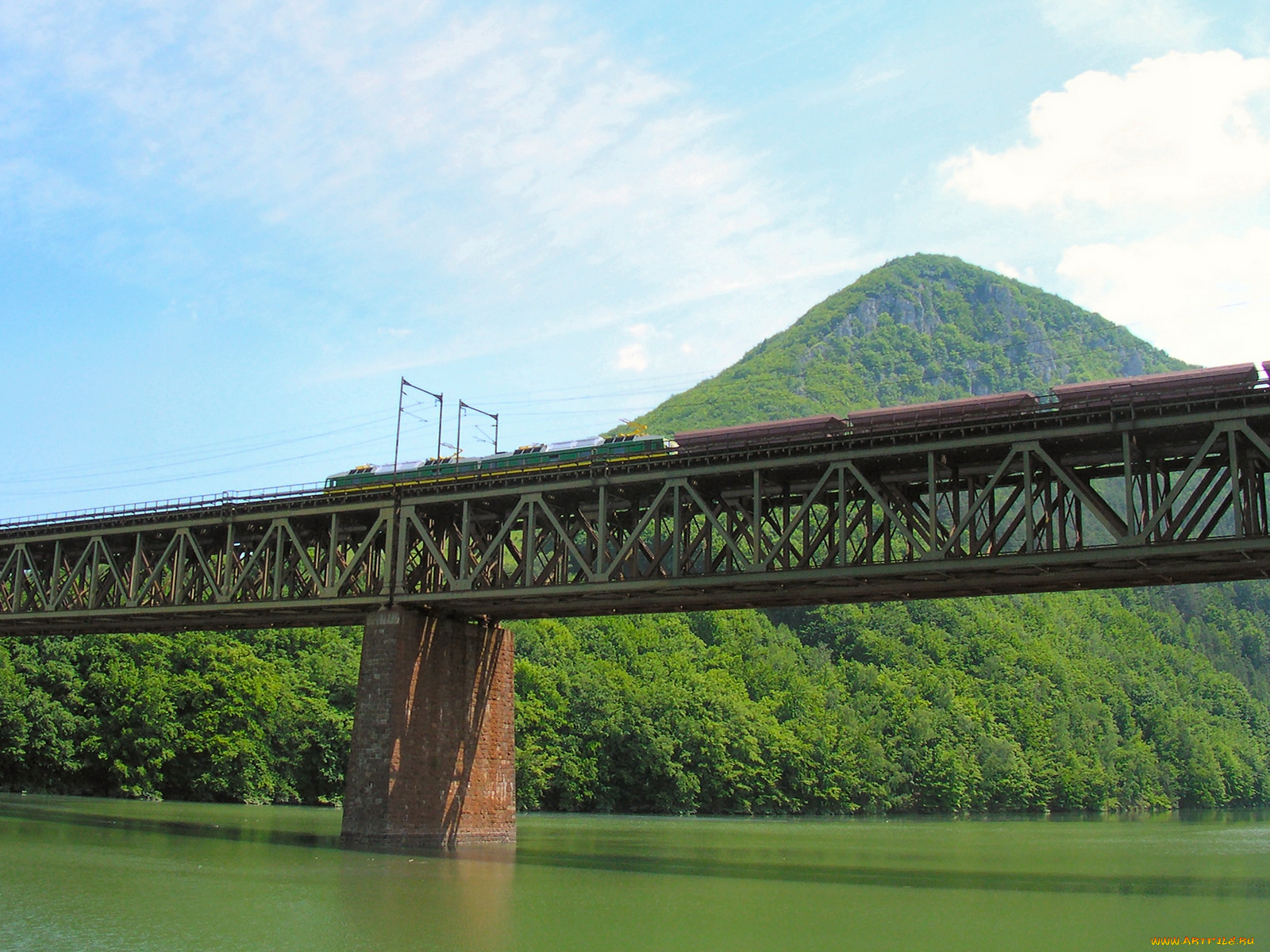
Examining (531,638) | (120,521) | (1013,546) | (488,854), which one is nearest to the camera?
(488,854)

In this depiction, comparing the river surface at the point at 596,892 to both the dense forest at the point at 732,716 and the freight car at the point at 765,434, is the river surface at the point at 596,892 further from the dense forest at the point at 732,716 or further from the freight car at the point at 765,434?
the dense forest at the point at 732,716

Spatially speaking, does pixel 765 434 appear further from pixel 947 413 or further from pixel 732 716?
pixel 732 716

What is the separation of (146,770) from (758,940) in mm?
72985

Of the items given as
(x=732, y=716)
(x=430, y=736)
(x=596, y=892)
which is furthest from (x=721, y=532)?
(x=732, y=716)

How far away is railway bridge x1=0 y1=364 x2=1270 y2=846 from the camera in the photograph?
123 ft

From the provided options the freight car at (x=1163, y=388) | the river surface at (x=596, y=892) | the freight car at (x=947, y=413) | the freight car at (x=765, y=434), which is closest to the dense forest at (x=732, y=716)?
the river surface at (x=596, y=892)

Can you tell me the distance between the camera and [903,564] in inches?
1569

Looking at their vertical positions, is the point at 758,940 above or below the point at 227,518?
below

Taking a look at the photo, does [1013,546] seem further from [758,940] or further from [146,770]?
[758,940]

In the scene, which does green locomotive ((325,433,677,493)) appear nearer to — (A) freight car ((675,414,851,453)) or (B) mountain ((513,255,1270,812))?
(A) freight car ((675,414,851,453))

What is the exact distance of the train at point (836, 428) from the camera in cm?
3662

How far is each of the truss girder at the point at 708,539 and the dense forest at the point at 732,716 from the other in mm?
28655

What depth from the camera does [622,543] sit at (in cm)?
5116

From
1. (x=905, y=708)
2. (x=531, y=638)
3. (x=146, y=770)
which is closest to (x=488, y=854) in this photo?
(x=146, y=770)
